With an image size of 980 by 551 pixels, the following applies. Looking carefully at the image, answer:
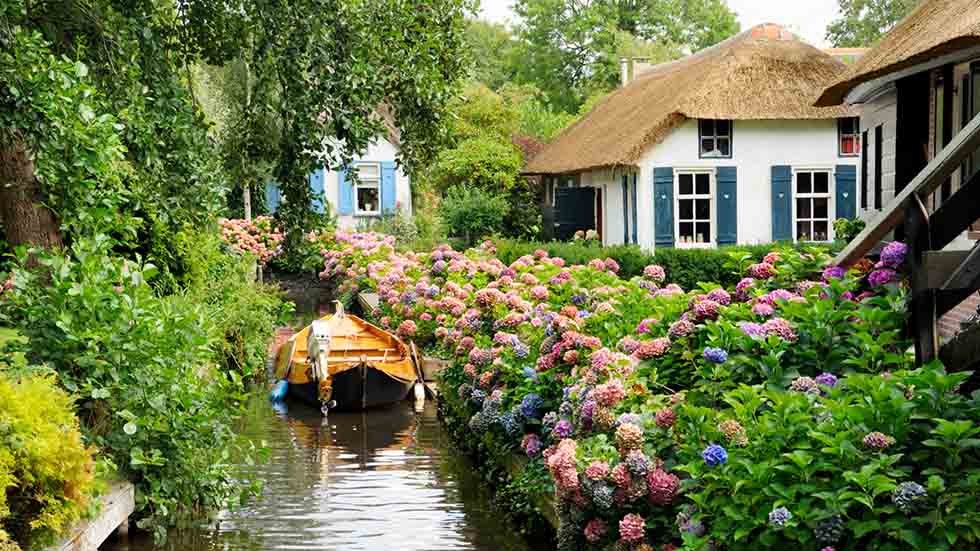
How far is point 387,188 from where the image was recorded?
42375 millimetres

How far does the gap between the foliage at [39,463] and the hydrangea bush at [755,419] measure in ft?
8.81

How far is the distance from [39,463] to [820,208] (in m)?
25.5

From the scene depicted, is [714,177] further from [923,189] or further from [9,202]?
[923,189]

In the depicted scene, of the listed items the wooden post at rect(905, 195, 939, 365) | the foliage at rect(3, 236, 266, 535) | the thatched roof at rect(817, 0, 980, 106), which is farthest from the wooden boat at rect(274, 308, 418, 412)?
the wooden post at rect(905, 195, 939, 365)

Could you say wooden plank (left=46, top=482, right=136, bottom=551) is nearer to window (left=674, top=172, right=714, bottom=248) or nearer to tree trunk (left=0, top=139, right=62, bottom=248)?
tree trunk (left=0, top=139, right=62, bottom=248)

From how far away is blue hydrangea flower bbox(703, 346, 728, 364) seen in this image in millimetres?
6879

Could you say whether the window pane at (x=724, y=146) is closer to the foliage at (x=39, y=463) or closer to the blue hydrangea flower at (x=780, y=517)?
the foliage at (x=39, y=463)

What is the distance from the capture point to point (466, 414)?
1376 cm

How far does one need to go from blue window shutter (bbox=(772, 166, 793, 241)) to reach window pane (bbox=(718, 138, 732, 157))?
112 centimetres

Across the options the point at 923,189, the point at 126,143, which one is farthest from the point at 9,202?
the point at 923,189

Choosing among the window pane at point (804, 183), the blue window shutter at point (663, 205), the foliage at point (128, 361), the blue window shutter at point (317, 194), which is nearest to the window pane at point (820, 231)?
the window pane at point (804, 183)

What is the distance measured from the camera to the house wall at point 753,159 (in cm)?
2994

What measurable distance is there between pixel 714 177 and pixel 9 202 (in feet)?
69.1

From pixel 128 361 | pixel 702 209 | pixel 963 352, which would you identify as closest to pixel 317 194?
pixel 128 361
